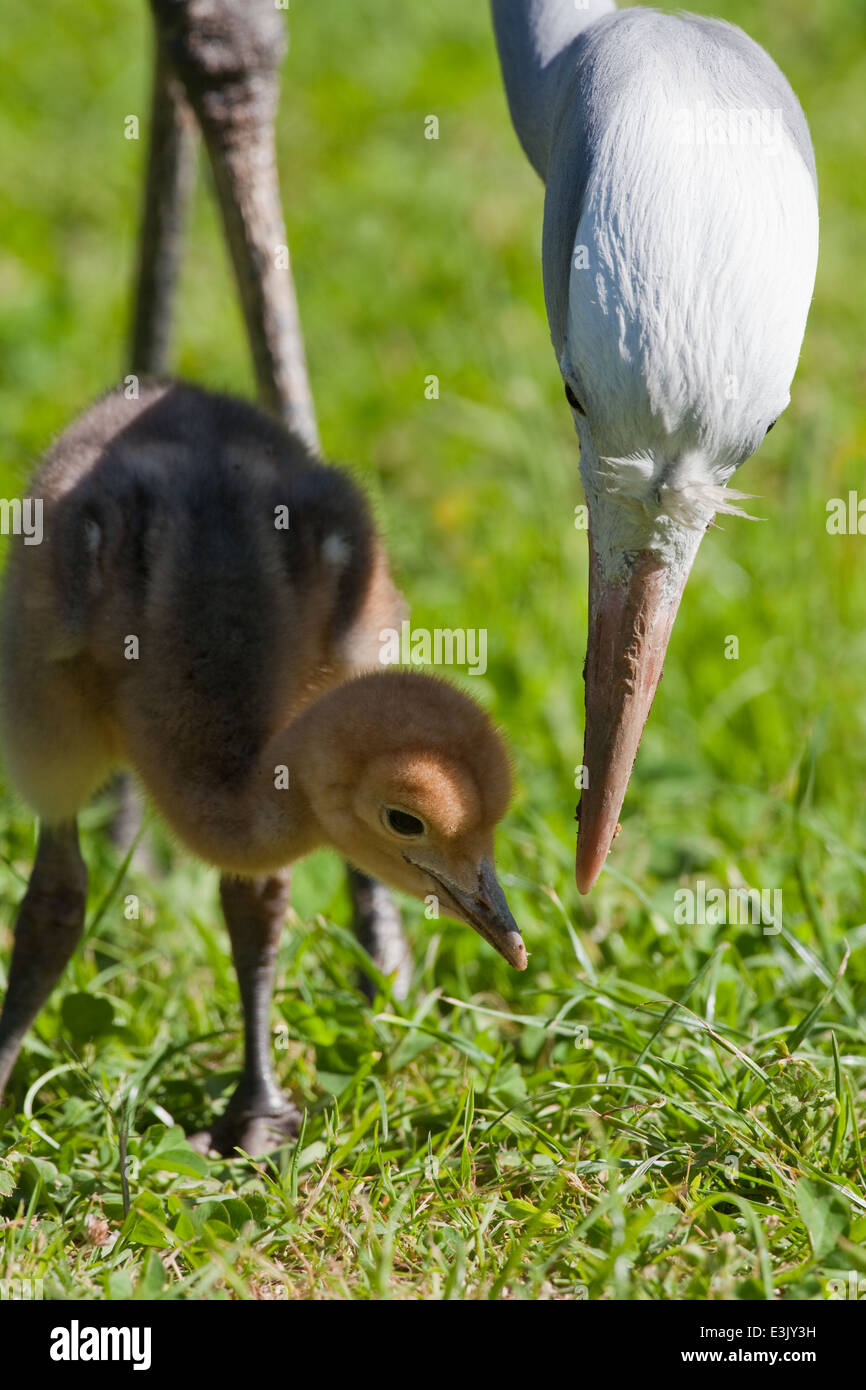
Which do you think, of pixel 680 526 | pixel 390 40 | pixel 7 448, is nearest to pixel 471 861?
pixel 680 526

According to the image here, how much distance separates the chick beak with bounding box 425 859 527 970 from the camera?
9.64 ft

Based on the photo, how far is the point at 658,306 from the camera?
98.5 inches

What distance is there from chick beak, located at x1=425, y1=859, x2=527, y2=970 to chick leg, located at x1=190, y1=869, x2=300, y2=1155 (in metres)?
0.55

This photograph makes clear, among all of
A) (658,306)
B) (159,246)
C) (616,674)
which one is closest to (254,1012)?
(616,674)

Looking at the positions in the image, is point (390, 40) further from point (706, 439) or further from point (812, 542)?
point (706, 439)

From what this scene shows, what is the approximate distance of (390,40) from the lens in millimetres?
8852

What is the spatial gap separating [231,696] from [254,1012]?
0.69 meters

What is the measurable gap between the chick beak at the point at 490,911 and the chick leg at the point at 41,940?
0.88 m

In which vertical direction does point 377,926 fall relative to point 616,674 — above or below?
below

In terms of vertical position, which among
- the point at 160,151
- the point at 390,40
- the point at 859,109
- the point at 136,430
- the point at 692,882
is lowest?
the point at 692,882

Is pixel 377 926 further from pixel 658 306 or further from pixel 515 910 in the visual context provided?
pixel 658 306

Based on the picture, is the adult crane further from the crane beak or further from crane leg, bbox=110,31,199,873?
crane leg, bbox=110,31,199,873

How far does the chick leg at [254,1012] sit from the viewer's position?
11.3 feet
